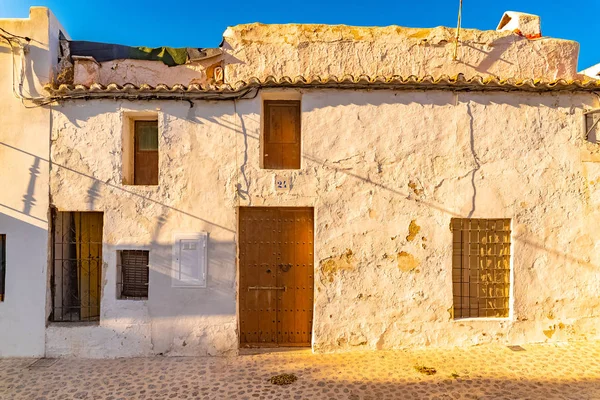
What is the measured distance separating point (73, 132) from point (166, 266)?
7.63 feet

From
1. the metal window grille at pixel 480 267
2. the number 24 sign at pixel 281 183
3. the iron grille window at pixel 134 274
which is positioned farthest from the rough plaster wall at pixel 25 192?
the metal window grille at pixel 480 267

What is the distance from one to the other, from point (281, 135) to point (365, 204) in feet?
5.36

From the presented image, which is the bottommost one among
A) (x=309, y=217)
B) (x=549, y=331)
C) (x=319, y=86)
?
(x=549, y=331)

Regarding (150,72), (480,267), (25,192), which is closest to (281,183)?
(150,72)

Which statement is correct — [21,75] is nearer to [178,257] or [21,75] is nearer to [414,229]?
[178,257]

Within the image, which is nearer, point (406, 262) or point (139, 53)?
point (406, 262)

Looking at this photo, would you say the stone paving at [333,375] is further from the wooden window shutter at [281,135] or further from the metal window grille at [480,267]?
the wooden window shutter at [281,135]

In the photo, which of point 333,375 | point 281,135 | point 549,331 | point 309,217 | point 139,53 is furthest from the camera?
point 139,53

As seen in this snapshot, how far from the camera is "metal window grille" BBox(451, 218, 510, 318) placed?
5.17m

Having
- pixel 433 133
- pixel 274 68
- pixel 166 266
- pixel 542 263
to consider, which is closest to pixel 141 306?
pixel 166 266

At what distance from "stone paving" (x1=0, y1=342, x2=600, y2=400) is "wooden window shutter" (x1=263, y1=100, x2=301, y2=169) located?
274 centimetres

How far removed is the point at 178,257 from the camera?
4.90 meters

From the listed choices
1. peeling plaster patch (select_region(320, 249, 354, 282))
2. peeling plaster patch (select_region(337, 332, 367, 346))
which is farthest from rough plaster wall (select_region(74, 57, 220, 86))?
peeling plaster patch (select_region(337, 332, 367, 346))

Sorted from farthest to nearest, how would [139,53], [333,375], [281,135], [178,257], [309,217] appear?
[139,53], [281,135], [309,217], [178,257], [333,375]
